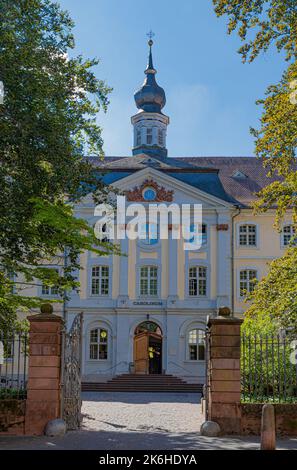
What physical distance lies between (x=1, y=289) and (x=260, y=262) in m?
22.0

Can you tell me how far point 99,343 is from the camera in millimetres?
33844

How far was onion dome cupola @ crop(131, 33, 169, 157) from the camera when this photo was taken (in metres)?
41.7

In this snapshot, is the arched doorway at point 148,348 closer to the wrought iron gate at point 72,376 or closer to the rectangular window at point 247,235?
the rectangular window at point 247,235

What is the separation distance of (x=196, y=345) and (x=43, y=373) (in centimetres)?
2104

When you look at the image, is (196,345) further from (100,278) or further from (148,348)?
(100,278)

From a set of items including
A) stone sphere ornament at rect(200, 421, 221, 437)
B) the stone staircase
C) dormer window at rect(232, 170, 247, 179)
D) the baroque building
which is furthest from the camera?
dormer window at rect(232, 170, 247, 179)

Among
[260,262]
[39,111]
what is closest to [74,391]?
[39,111]

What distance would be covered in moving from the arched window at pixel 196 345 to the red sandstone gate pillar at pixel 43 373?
2067 cm

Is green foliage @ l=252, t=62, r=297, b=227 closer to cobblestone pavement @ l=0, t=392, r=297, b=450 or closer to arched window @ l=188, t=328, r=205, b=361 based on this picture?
cobblestone pavement @ l=0, t=392, r=297, b=450

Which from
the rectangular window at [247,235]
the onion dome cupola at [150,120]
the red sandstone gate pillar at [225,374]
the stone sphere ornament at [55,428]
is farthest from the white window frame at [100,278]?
the stone sphere ornament at [55,428]

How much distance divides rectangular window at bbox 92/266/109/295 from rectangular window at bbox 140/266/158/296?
1717 millimetres

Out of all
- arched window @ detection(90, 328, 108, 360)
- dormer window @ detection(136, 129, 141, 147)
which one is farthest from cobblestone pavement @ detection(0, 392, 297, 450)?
dormer window @ detection(136, 129, 141, 147)

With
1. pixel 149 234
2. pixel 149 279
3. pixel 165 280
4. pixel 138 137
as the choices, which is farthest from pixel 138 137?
pixel 165 280
